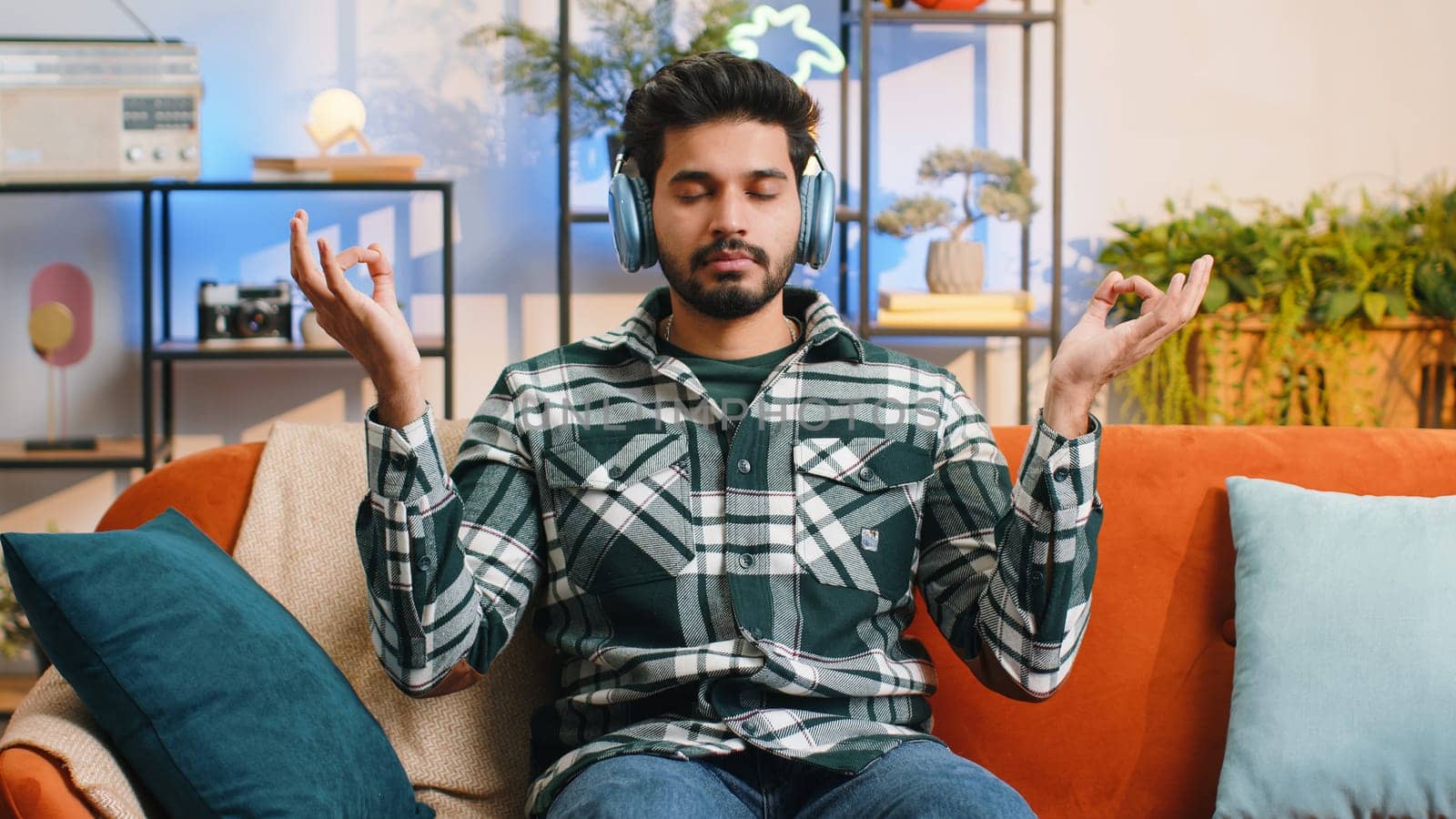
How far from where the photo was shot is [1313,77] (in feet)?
10.2

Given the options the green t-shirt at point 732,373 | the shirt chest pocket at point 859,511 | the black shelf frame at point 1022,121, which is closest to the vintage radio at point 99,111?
the black shelf frame at point 1022,121

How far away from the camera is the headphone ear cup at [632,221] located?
5.01 feet

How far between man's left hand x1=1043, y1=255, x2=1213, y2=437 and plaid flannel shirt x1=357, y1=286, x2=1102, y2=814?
0.03m

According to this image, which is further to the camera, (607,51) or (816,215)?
(607,51)

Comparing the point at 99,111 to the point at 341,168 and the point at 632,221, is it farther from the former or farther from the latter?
the point at 632,221

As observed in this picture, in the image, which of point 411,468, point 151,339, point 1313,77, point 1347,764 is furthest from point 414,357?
point 1313,77

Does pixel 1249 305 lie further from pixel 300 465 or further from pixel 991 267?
pixel 300 465

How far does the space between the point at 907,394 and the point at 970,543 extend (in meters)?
0.20

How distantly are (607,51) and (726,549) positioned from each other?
188cm

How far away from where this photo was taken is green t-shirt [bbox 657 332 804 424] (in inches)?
59.1

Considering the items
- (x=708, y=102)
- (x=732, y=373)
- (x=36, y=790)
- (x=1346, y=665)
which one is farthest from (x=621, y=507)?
(x=1346, y=665)

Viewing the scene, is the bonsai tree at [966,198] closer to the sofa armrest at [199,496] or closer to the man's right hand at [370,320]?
the sofa armrest at [199,496]

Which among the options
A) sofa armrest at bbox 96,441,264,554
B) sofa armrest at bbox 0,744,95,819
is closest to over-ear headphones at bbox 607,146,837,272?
sofa armrest at bbox 96,441,264,554

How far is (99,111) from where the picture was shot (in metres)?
2.74
